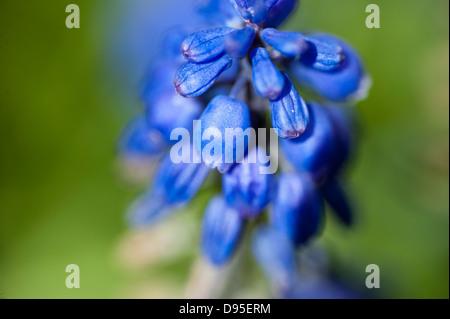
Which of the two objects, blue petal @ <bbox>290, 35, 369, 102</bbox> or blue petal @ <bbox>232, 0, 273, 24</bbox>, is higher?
blue petal @ <bbox>232, 0, 273, 24</bbox>

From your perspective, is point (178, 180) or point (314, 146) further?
point (178, 180)

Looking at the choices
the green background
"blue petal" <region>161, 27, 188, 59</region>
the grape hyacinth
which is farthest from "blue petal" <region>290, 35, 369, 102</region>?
the green background

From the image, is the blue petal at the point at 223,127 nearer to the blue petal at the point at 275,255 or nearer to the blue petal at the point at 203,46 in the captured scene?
the blue petal at the point at 203,46

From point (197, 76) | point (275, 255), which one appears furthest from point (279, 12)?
point (275, 255)

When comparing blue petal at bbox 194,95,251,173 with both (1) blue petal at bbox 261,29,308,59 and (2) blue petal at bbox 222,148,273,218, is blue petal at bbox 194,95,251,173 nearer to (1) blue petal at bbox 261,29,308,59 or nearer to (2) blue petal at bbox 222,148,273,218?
(2) blue petal at bbox 222,148,273,218

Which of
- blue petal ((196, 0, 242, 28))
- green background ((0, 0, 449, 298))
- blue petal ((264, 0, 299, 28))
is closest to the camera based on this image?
blue petal ((264, 0, 299, 28))

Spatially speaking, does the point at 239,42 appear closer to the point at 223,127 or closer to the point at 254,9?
the point at 254,9
